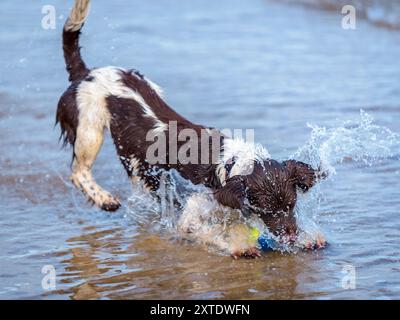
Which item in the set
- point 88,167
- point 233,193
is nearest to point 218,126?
point 88,167

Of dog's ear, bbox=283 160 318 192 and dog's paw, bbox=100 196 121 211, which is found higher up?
dog's ear, bbox=283 160 318 192

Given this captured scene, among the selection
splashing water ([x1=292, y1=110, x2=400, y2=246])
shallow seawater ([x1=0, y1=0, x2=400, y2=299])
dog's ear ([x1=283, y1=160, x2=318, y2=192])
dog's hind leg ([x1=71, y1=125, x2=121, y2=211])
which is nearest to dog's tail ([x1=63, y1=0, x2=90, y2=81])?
dog's hind leg ([x1=71, y1=125, x2=121, y2=211])

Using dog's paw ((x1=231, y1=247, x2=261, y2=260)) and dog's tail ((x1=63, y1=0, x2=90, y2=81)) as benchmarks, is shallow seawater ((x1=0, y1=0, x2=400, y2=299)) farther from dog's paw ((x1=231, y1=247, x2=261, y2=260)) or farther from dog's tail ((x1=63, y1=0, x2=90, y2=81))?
dog's tail ((x1=63, y1=0, x2=90, y2=81))

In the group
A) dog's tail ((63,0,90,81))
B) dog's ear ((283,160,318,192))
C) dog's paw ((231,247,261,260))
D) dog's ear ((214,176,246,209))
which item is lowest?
dog's paw ((231,247,261,260))

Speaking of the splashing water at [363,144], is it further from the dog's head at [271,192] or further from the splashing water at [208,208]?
the dog's head at [271,192]

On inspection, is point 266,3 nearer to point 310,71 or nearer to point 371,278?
point 310,71

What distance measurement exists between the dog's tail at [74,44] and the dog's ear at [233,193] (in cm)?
194

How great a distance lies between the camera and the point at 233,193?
5844 millimetres

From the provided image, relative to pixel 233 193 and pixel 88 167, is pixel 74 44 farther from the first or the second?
pixel 233 193

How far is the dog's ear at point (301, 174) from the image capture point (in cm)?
592

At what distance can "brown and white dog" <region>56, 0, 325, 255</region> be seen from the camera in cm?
586

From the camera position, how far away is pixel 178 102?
33.6 ft
